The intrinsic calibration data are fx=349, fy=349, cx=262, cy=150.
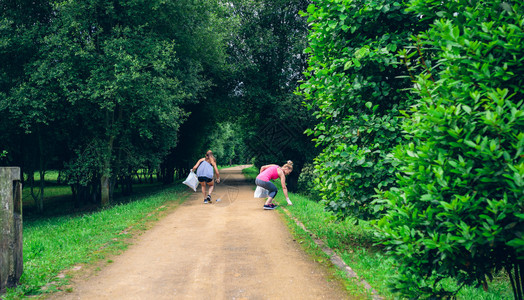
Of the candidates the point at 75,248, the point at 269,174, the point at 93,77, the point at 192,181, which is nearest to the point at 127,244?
the point at 75,248

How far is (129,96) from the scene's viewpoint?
51.1 ft

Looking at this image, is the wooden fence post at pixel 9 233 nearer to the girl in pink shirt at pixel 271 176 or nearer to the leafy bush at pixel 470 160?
the leafy bush at pixel 470 160

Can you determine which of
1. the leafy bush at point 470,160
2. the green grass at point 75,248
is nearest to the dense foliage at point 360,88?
the leafy bush at point 470,160

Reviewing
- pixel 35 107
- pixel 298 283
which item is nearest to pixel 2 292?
pixel 298 283

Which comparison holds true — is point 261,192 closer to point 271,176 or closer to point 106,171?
point 271,176

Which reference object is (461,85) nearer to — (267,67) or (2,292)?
(2,292)

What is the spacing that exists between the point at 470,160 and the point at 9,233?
561 cm

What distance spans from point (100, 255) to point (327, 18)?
616 cm

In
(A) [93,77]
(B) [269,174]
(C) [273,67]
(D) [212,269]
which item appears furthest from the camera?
(C) [273,67]

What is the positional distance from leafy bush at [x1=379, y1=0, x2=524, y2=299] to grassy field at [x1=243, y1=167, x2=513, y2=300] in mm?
615

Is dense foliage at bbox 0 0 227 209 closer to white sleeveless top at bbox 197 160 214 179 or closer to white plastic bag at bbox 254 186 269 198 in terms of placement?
white sleeveless top at bbox 197 160 214 179

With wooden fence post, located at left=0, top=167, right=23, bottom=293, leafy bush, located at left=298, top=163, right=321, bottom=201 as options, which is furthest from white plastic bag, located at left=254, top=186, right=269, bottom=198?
leafy bush, located at left=298, top=163, right=321, bottom=201

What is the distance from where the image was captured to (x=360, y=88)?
6.14 m

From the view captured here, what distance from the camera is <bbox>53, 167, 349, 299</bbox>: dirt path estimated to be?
192 inches
